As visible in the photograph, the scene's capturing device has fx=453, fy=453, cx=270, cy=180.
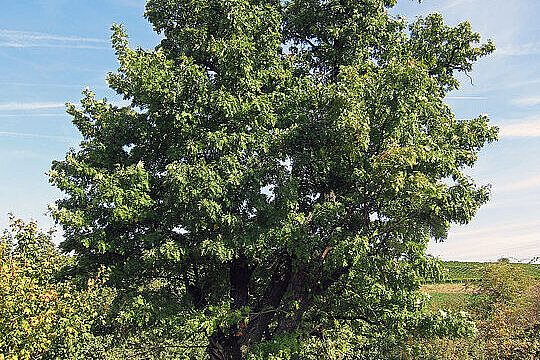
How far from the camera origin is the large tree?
13023 millimetres

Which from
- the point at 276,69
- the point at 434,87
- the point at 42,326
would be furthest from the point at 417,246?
the point at 42,326

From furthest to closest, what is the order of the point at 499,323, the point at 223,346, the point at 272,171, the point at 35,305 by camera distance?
the point at 499,323 < the point at 223,346 < the point at 272,171 < the point at 35,305

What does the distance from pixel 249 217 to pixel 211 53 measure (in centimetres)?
545

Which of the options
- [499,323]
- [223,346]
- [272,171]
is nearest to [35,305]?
[223,346]

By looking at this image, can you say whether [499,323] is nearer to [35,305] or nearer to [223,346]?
[223,346]

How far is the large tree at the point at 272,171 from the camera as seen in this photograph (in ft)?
42.7

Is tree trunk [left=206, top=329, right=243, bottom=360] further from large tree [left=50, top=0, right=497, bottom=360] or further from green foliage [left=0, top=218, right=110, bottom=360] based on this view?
green foliage [left=0, top=218, right=110, bottom=360]

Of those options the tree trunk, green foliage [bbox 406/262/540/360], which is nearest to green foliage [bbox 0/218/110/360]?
the tree trunk

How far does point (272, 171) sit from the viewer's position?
45.6ft

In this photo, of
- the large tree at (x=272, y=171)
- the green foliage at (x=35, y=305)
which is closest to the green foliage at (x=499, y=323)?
the large tree at (x=272, y=171)

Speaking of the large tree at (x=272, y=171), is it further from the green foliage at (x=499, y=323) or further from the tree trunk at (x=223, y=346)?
the green foliage at (x=499, y=323)

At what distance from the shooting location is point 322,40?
663 inches

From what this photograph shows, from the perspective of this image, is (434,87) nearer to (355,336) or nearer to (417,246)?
(417,246)

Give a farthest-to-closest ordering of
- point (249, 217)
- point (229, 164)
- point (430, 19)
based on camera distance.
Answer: point (430, 19) → point (249, 217) → point (229, 164)
